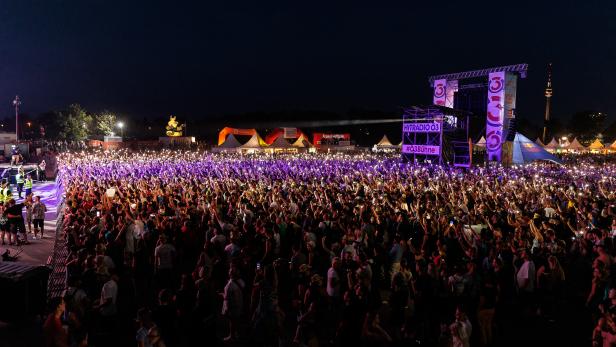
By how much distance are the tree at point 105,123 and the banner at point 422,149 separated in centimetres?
5266

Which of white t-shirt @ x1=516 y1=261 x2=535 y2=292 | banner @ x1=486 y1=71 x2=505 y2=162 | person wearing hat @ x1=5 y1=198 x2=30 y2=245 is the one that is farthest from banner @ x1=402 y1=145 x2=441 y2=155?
person wearing hat @ x1=5 y1=198 x2=30 y2=245

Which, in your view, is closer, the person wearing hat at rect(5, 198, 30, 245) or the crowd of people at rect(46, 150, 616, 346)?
the crowd of people at rect(46, 150, 616, 346)

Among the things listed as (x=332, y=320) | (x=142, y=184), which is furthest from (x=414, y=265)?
(x=142, y=184)

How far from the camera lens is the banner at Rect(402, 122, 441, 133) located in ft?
94.3

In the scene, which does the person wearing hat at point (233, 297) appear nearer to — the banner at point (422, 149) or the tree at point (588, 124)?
the banner at point (422, 149)

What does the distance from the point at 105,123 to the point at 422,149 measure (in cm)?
5494

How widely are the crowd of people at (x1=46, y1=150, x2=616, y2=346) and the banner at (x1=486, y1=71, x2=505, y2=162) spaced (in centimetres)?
1941

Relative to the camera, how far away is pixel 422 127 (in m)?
29.8

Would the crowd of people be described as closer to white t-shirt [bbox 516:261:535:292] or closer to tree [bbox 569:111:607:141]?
white t-shirt [bbox 516:261:535:292]

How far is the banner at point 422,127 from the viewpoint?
28.7 meters

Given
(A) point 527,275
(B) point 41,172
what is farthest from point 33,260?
(B) point 41,172

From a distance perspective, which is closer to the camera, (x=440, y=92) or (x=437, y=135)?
(x=437, y=135)

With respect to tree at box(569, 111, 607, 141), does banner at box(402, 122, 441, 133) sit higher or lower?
lower

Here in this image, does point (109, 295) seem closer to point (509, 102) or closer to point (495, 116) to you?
point (495, 116)
